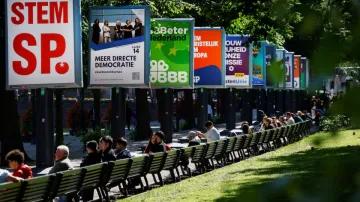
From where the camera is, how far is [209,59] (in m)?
34.3

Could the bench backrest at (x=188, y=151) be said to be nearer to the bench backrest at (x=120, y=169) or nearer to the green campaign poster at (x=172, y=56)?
the bench backrest at (x=120, y=169)

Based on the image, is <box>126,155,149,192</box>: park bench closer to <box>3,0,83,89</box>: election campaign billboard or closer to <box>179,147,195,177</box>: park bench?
<box>179,147,195,177</box>: park bench

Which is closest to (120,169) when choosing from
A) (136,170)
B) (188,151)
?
(136,170)

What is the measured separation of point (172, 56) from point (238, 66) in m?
8.48

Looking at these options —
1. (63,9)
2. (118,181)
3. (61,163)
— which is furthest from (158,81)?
(61,163)

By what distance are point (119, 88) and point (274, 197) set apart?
2368cm

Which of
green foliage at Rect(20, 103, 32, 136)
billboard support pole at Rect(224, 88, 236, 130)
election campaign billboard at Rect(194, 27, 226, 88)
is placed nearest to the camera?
election campaign billboard at Rect(194, 27, 226, 88)

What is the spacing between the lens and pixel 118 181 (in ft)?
58.1

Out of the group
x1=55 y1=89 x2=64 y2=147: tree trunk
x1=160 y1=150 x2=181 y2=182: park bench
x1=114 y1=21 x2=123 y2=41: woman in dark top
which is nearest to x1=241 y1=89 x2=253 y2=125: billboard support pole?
x1=55 y1=89 x2=64 y2=147: tree trunk

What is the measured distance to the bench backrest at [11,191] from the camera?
12.4 m

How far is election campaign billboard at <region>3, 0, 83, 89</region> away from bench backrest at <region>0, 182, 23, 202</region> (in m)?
9.38

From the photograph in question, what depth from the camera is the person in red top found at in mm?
13434

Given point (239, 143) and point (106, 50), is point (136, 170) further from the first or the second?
point (239, 143)

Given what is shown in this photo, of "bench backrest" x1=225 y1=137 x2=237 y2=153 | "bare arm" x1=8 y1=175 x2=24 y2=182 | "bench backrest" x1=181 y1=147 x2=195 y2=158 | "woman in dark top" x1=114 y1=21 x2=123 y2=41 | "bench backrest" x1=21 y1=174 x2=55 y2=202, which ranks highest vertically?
"woman in dark top" x1=114 y1=21 x2=123 y2=41
